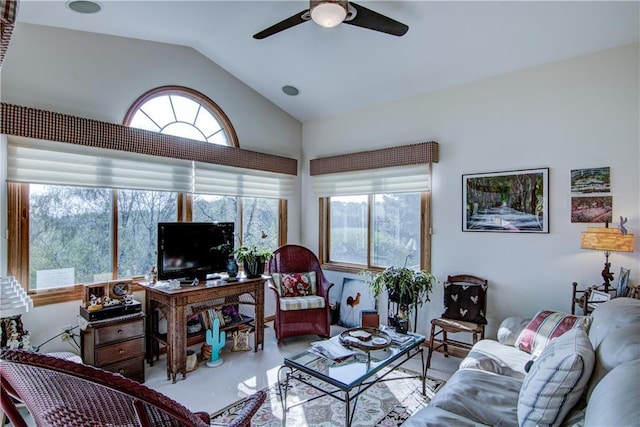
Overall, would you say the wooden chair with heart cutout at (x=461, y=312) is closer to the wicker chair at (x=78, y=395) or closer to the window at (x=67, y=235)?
the wicker chair at (x=78, y=395)

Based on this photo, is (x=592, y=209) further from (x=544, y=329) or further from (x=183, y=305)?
(x=183, y=305)

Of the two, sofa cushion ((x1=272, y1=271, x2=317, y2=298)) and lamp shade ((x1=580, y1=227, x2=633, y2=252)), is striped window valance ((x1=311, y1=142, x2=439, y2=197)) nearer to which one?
sofa cushion ((x1=272, y1=271, x2=317, y2=298))

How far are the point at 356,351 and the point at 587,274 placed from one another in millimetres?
2125

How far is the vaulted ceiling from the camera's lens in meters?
2.74

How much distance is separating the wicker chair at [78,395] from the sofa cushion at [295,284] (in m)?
2.90

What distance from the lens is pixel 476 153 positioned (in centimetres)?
363

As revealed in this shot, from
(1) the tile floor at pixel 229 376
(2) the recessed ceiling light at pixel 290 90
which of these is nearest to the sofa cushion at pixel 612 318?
(1) the tile floor at pixel 229 376

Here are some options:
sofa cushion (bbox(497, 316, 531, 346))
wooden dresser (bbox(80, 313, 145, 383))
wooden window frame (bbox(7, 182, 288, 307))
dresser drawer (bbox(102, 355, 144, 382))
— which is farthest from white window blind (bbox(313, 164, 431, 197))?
wooden window frame (bbox(7, 182, 288, 307))

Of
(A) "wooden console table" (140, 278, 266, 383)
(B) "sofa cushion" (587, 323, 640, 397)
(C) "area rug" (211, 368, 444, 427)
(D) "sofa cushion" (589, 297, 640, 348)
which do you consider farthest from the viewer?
(A) "wooden console table" (140, 278, 266, 383)

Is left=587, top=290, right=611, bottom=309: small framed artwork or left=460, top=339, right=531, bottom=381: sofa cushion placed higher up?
left=587, top=290, right=611, bottom=309: small framed artwork

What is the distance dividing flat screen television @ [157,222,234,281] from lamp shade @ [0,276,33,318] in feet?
4.33

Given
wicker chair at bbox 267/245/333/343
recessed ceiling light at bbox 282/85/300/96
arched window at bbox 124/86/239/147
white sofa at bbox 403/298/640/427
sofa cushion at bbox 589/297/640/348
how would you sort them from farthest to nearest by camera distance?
recessed ceiling light at bbox 282/85/300/96, wicker chair at bbox 267/245/333/343, arched window at bbox 124/86/239/147, sofa cushion at bbox 589/297/640/348, white sofa at bbox 403/298/640/427

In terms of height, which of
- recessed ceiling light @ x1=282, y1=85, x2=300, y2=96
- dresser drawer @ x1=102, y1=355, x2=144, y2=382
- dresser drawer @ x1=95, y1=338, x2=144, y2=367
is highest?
recessed ceiling light @ x1=282, y1=85, x2=300, y2=96

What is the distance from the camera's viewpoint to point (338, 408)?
260 cm
